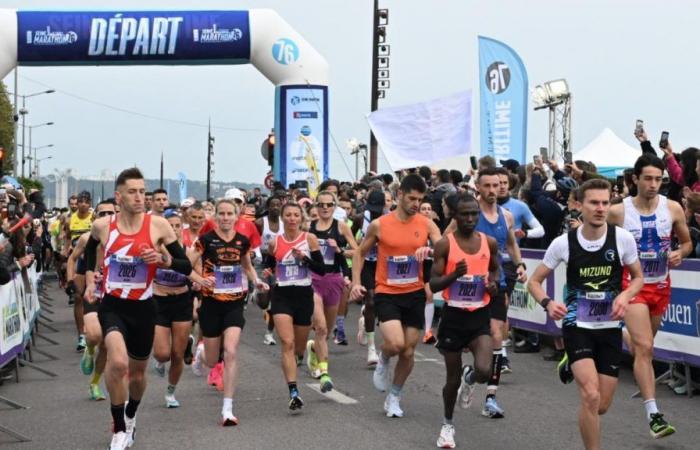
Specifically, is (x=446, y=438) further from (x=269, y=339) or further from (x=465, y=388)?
(x=269, y=339)

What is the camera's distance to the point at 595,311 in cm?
732

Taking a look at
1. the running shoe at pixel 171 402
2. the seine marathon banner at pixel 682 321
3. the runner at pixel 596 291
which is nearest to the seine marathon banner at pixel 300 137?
the seine marathon banner at pixel 682 321

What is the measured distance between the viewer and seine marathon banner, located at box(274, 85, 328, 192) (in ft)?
99.1

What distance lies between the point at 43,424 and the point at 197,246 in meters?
1.91

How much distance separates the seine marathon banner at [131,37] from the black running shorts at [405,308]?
819 inches

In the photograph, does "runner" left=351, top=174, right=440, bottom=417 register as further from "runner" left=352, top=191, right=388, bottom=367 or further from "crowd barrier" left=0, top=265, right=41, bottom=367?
"crowd barrier" left=0, top=265, right=41, bottom=367

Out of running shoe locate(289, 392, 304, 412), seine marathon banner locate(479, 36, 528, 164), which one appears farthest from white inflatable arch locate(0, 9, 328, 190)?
running shoe locate(289, 392, 304, 412)

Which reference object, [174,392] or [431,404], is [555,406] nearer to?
[431,404]

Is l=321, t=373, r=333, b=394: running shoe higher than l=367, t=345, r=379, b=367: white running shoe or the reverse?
higher

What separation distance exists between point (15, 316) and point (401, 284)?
4.94 metres

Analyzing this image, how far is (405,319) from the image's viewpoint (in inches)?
376

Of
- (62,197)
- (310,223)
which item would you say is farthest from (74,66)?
(62,197)

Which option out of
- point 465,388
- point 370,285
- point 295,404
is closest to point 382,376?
point 295,404

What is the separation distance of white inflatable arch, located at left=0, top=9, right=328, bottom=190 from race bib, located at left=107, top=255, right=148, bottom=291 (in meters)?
21.6
